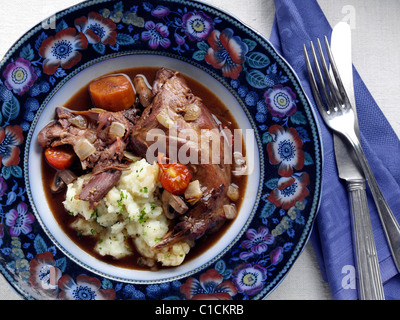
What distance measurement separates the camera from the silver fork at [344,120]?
4.39 meters

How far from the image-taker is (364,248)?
436 cm

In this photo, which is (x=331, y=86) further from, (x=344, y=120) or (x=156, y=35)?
(x=156, y=35)

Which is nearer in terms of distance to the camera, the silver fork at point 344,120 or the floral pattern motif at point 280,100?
the floral pattern motif at point 280,100

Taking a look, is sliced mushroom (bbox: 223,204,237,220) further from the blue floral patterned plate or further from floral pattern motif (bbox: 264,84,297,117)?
floral pattern motif (bbox: 264,84,297,117)

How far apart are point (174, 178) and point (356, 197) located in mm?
2026

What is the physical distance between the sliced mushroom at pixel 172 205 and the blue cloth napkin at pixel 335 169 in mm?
1535

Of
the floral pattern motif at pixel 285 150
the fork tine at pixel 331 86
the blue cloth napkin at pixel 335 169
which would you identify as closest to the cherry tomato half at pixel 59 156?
the floral pattern motif at pixel 285 150

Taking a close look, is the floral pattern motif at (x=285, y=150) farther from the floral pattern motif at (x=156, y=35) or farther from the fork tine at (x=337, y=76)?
the floral pattern motif at (x=156, y=35)

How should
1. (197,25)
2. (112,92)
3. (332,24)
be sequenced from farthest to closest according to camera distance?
(332,24)
(112,92)
(197,25)

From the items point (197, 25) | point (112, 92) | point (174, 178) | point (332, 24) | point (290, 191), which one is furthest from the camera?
point (332, 24)

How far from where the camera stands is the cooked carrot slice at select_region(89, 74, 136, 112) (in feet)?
14.4

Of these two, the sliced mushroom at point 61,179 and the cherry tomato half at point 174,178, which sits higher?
the sliced mushroom at point 61,179

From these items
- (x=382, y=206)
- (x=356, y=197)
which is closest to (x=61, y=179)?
A: (x=356, y=197)

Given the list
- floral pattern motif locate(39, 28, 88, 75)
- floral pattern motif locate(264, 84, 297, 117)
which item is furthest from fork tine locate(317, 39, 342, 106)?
floral pattern motif locate(39, 28, 88, 75)
